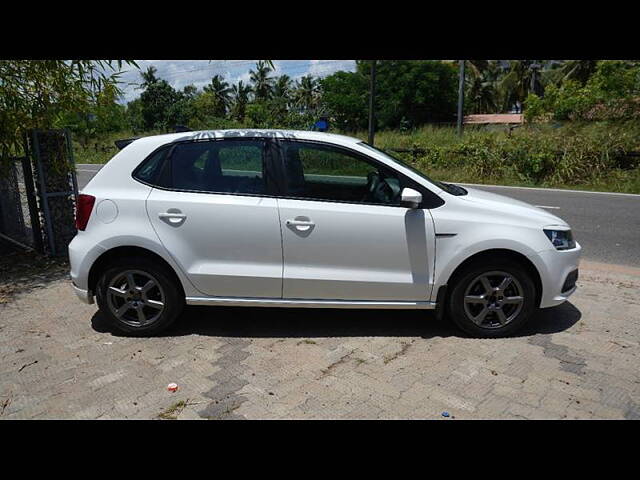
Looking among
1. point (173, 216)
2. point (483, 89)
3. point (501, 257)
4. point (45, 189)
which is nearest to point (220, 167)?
point (173, 216)

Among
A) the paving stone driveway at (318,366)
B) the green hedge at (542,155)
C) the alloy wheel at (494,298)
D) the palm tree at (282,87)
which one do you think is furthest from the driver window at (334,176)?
the palm tree at (282,87)

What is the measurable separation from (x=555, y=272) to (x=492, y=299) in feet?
1.76

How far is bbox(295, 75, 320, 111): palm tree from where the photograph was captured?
49531mm

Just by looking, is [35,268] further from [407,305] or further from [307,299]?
[407,305]

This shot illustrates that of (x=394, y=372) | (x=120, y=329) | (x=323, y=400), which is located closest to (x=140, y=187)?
(x=120, y=329)

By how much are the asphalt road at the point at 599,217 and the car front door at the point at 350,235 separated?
165 inches

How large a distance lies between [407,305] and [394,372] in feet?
2.15

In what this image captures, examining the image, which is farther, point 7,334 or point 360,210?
point 7,334

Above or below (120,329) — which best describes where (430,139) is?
above

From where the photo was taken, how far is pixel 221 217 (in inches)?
146

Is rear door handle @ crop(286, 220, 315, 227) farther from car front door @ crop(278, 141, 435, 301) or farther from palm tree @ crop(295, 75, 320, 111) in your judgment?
palm tree @ crop(295, 75, 320, 111)

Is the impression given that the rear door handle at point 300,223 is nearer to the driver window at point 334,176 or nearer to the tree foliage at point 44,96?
the driver window at point 334,176

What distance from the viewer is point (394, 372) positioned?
3359mm

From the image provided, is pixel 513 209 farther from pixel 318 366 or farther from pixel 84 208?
pixel 84 208
